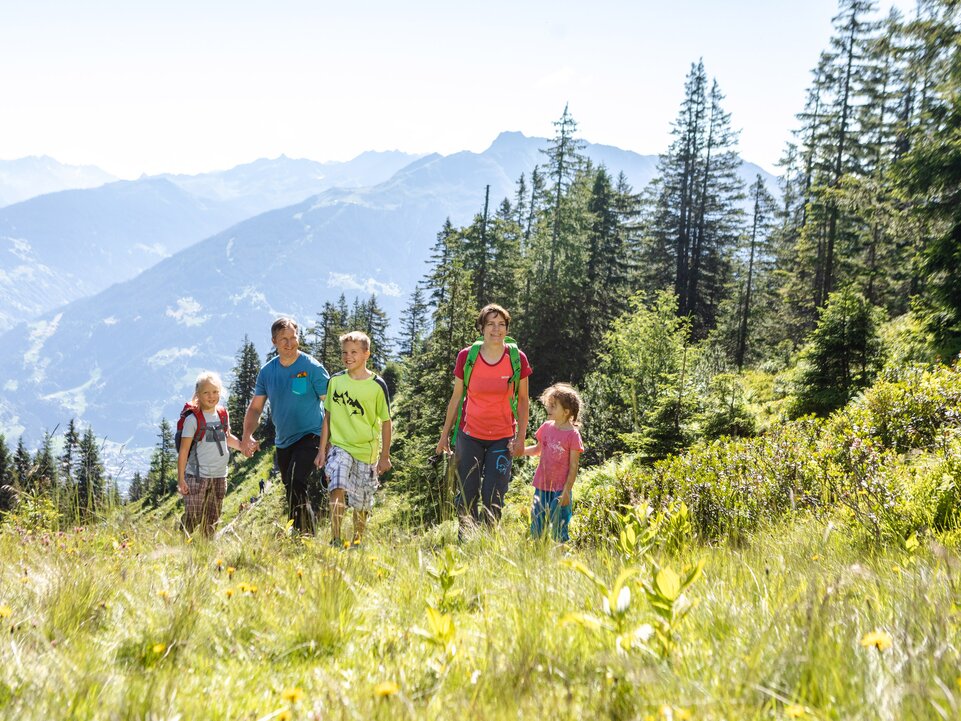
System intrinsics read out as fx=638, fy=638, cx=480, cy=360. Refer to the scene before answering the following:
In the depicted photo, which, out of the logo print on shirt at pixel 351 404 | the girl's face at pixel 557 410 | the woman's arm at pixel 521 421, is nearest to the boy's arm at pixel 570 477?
the girl's face at pixel 557 410

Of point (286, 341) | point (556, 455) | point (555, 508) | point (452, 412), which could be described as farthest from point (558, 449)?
point (286, 341)

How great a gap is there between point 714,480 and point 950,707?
214 inches

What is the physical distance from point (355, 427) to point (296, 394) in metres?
0.97

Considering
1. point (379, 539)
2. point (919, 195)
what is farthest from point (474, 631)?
point (919, 195)

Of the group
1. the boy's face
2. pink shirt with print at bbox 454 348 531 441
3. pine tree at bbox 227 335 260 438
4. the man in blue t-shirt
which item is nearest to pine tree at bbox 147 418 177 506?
pine tree at bbox 227 335 260 438

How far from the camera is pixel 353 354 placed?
5.93 metres

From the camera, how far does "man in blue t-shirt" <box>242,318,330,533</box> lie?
6621 mm

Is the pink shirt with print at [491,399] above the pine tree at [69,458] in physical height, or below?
above

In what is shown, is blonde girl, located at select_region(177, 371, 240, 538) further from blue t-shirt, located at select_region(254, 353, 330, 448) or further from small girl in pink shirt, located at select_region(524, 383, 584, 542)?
small girl in pink shirt, located at select_region(524, 383, 584, 542)

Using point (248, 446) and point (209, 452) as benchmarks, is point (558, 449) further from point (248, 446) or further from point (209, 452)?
point (209, 452)

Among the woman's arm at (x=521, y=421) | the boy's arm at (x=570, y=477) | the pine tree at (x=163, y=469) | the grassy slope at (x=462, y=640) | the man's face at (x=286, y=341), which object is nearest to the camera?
the grassy slope at (x=462, y=640)

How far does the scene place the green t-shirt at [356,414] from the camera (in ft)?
19.8

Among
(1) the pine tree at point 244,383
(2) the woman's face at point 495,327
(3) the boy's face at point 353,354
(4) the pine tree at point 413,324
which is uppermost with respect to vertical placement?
(2) the woman's face at point 495,327

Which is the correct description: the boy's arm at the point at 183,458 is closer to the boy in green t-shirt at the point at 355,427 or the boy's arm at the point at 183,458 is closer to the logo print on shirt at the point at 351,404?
the boy in green t-shirt at the point at 355,427
